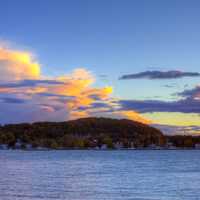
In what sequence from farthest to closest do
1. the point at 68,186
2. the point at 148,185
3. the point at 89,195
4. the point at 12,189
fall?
1. the point at 148,185
2. the point at 68,186
3. the point at 12,189
4. the point at 89,195

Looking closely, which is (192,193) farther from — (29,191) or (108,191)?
(29,191)

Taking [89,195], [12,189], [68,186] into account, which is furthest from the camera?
[68,186]

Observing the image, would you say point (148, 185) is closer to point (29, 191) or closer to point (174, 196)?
point (174, 196)

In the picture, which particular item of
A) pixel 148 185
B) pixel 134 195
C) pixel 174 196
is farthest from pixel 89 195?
pixel 148 185

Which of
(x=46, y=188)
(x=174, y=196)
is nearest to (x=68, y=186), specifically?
(x=46, y=188)

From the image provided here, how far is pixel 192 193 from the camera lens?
46250 millimetres

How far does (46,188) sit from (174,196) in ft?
39.3

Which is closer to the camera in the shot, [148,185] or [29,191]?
[29,191]

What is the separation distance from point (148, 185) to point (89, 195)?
1390 centimetres

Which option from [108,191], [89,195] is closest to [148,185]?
[108,191]

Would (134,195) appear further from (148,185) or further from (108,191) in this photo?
(148,185)

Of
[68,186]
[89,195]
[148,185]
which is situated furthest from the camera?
[148,185]

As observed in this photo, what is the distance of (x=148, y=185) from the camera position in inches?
2175

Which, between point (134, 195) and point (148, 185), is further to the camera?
point (148, 185)
